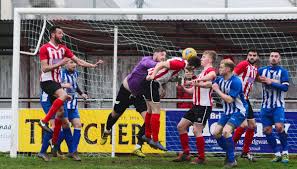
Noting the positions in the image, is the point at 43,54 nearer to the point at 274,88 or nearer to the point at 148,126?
the point at 148,126

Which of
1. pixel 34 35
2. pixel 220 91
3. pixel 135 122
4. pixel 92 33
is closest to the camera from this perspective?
pixel 220 91

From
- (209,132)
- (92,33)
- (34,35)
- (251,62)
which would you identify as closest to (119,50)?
(92,33)

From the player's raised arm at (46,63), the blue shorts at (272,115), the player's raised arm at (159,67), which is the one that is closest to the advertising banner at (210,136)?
the blue shorts at (272,115)

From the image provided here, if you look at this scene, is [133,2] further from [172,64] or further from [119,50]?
[172,64]

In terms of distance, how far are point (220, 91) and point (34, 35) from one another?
7131 millimetres

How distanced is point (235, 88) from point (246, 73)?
58.1 inches

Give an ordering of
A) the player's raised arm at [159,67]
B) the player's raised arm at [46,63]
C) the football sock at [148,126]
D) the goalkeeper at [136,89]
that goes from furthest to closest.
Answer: the goalkeeper at [136,89]
the football sock at [148,126]
the player's raised arm at [46,63]
the player's raised arm at [159,67]

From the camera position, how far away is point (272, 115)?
13.8 metres

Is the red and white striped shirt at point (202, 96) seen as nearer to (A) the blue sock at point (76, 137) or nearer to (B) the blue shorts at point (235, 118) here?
(B) the blue shorts at point (235, 118)

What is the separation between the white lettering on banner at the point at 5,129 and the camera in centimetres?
1702

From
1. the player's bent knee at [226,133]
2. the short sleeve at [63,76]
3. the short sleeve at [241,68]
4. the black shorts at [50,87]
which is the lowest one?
the player's bent knee at [226,133]

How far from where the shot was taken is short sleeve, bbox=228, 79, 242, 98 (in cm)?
1212

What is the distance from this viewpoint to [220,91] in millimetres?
12133

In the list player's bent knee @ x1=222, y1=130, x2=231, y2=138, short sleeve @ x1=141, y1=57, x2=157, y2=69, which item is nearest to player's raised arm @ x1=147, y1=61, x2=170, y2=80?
short sleeve @ x1=141, y1=57, x2=157, y2=69
